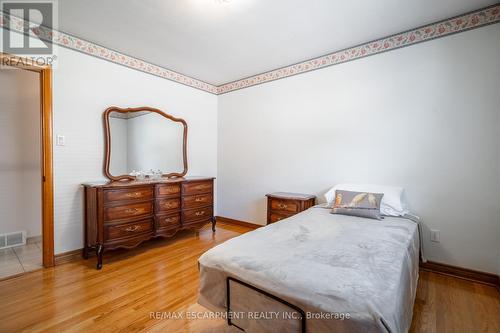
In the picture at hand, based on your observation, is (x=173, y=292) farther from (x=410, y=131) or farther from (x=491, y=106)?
(x=491, y=106)

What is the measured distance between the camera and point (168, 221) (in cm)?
291

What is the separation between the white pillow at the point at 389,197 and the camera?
2209 millimetres

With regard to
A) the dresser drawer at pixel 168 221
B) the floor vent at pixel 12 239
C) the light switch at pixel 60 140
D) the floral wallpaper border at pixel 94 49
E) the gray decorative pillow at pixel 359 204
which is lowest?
the floor vent at pixel 12 239

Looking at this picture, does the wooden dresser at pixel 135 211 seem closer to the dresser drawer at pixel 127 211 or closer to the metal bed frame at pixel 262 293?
the dresser drawer at pixel 127 211

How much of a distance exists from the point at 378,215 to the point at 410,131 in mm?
1023

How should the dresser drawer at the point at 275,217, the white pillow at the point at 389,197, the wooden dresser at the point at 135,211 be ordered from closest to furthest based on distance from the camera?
the white pillow at the point at 389,197 → the wooden dresser at the point at 135,211 → the dresser drawer at the point at 275,217

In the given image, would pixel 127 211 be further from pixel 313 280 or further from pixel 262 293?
pixel 313 280

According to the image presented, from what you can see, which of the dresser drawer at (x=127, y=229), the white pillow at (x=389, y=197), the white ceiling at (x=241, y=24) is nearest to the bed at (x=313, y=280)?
the white pillow at (x=389, y=197)

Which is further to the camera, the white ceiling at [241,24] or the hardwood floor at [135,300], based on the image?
the white ceiling at [241,24]

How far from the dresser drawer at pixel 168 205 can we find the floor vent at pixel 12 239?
1898 millimetres

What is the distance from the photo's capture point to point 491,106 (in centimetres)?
201

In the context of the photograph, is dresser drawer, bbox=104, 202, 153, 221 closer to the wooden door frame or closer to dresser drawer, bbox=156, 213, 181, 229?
dresser drawer, bbox=156, 213, 181, 229

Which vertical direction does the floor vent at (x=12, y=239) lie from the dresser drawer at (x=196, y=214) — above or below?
below

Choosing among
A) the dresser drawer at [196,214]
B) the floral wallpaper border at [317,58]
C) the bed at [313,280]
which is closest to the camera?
the bed at [313,280]
